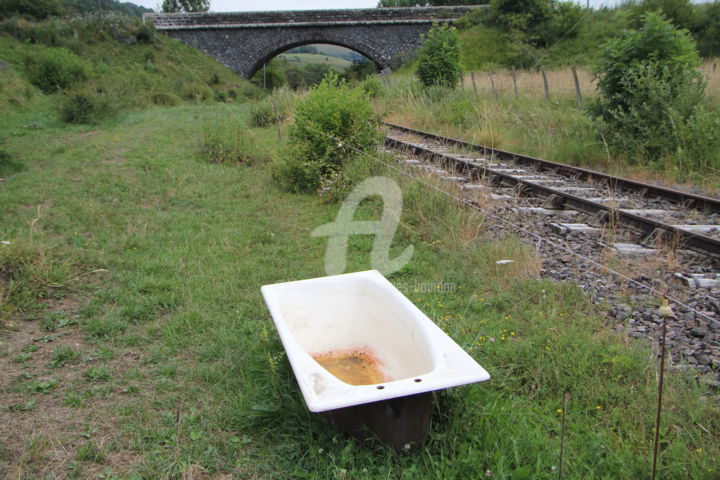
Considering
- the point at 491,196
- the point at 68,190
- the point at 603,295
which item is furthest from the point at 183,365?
the point at 68,190

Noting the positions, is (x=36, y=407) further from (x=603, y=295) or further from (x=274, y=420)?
(x=603, y=295)

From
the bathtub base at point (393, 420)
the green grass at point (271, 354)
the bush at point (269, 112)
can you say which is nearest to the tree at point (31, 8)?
the bush at point (269, 112)

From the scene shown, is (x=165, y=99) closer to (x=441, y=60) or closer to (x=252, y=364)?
(x=441, y=60)

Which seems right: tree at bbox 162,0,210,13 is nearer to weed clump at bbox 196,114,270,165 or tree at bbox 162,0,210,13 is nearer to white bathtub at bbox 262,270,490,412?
weed clump at bbox 196,114,270,165

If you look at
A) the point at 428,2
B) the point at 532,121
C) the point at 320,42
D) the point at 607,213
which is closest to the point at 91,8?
the point at 320,42

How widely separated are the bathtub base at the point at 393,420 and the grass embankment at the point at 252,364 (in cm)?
7

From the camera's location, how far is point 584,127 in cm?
980

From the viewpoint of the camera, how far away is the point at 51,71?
2009cm

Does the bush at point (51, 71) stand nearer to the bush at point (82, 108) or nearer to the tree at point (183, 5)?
the bush at point (82, 108)

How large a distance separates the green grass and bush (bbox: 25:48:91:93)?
16.0 meters

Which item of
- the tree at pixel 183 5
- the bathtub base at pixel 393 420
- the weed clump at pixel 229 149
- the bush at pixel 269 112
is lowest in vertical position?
the bathtub base at pixel 393 420

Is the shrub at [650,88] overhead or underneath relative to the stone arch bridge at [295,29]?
underneath

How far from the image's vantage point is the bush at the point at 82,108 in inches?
572

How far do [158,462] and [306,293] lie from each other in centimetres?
133
